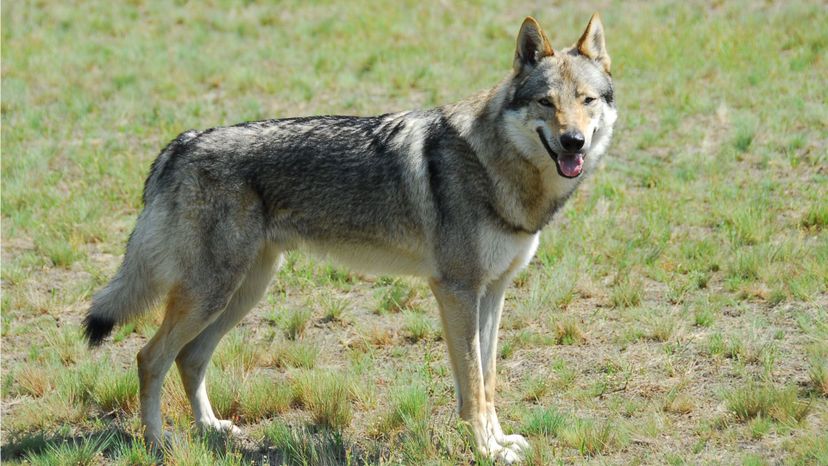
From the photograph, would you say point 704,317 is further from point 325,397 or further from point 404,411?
point 325,397

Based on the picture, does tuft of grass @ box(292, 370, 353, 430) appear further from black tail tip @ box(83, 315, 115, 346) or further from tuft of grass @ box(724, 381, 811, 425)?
tuft of grass @ box(724, 381, 811, 425)

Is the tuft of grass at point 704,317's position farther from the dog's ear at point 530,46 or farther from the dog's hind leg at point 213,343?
the dog's hind leg at point 213,343

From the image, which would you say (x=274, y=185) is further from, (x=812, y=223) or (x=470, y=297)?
(x=812, y=223)

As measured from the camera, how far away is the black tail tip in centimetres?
542

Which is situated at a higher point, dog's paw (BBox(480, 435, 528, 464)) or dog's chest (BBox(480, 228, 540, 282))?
dog's chest (BBox(480, 228, 540, 282))

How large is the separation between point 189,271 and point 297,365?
1333 millimetres

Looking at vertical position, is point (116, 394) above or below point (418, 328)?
below

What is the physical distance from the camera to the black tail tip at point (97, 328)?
542cm

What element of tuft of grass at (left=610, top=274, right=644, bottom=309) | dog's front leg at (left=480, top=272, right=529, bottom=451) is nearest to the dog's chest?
dog's front leg at (left=480, top=272, right=529, bottom=451)

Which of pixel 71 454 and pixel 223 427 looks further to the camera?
pixel 223 427

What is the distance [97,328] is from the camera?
5426 mm

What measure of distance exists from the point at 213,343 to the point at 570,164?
7.66 feet

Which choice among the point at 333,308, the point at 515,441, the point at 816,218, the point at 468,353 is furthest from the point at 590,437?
the point at 816,218

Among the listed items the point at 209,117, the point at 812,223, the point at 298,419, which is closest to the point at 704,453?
the point at 298,419
